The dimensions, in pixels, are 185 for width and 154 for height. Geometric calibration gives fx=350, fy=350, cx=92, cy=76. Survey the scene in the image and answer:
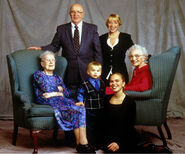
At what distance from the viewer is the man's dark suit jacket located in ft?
14.9

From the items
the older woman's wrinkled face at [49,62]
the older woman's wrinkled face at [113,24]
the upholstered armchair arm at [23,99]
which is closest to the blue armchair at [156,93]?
the older woman's wrinkled face at [113,24]

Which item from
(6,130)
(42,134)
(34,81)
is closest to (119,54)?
(34,81)

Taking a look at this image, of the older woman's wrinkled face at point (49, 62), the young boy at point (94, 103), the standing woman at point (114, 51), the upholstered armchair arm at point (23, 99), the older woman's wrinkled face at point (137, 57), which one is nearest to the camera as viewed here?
the upholstered armchair arm at point (23, 99)

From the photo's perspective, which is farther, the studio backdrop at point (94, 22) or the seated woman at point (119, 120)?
the studio backdrop at point (94, 22)

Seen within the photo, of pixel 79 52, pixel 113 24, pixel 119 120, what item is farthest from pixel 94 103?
pixel 113 24

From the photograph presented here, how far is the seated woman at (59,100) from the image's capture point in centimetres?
376

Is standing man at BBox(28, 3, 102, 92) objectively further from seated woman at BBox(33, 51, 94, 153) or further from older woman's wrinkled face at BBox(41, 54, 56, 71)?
older woman's wrinkled face at BBox(41, 54, 56, 71)

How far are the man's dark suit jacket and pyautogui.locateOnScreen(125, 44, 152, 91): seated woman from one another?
0.58 m

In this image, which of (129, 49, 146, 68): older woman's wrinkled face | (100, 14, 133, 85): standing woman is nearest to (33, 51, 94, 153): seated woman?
(100, 14, 133, 85): standing woman

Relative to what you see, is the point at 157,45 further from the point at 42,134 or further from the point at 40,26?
the point at 42,134

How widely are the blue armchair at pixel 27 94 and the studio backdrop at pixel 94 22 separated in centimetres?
144

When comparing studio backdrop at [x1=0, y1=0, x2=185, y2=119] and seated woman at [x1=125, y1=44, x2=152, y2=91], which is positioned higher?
studio backdrop at [x1=0, y1=0, x2=185, y2=119]

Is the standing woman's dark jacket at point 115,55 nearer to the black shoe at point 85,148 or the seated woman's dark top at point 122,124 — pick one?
the seated woman's dark top at point 122,124

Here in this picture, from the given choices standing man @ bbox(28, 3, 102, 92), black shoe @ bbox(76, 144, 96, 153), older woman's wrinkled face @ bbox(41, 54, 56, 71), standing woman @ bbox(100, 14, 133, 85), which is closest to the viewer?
black shoe @ bbox(76, 144, 96, 153)
